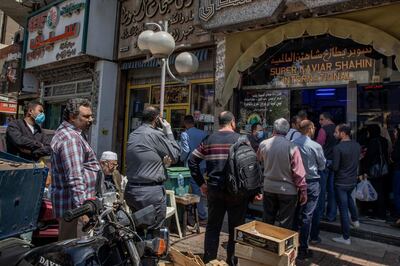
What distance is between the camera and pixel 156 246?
1994 millimetres

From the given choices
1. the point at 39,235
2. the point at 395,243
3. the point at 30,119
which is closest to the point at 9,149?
the point at 30,119

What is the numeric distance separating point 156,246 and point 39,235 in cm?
233

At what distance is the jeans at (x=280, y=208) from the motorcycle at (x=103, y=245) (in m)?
2.47

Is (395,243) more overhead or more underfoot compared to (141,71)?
more underfoot

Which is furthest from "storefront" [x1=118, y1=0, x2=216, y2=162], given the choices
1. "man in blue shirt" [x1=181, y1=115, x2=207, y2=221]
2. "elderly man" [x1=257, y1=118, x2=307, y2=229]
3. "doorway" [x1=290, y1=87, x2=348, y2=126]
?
"elderly man" [x1=257, y1=118, x2=307, y2=229]

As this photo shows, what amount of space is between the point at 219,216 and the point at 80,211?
2.23 metres

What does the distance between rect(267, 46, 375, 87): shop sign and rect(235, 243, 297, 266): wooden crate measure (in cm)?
379

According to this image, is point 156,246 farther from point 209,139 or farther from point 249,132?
point 249,132

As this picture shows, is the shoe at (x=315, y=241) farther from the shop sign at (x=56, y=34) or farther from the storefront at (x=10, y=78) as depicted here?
the storefront at (x=10, y=78)

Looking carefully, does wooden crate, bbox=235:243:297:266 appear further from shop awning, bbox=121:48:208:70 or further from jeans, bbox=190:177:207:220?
shop awning, bbox=121:48:208:70

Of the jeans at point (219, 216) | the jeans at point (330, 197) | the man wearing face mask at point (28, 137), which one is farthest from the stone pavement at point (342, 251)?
the man wearing face mask at point (28, 137)

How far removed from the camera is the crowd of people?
2.92 m

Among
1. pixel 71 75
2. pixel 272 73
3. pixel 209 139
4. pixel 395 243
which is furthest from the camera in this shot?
pixel 71 75

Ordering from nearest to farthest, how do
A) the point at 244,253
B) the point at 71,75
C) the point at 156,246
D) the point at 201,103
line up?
the point at 156,246 < the point at 244,253 < the point at 201,103 < the point at 71,75
